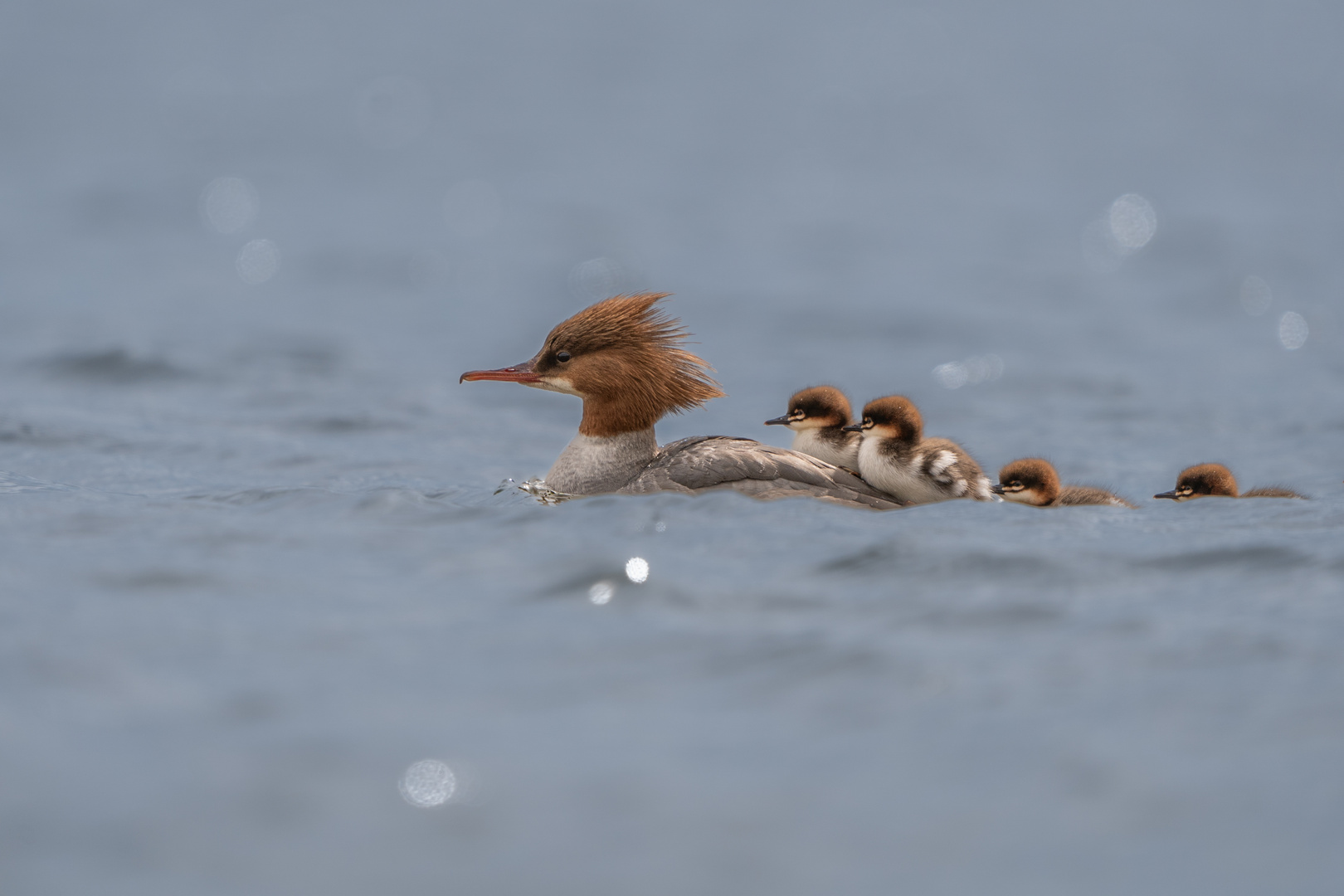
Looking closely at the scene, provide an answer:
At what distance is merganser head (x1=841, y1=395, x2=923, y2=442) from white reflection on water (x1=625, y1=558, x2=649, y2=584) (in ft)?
6.17

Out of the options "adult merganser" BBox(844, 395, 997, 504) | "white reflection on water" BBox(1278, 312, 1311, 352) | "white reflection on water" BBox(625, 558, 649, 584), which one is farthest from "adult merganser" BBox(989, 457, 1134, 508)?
"white reflection on water" BBox(1278, 312, 1311, 352)

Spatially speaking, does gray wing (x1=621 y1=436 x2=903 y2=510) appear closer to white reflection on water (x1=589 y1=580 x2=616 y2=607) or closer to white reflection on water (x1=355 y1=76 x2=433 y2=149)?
white reflection on water (x1=589 y1=580 x2=616 y2=607)

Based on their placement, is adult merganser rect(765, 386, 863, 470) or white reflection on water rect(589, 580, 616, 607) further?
adult merganser rect(765, 386, 863, 470)

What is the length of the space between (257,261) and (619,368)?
11.9m

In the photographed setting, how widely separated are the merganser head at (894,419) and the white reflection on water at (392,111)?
19.5 m

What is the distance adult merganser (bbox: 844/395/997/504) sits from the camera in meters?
7.35

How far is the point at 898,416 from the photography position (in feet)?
24.4

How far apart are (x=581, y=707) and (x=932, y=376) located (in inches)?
387

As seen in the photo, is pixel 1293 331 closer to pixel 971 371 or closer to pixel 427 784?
pixel 971 371

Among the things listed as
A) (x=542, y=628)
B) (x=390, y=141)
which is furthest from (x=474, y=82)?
(x=542, y=628)

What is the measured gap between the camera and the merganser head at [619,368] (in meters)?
7.75

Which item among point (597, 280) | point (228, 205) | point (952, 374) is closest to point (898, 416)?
point (952, 374)

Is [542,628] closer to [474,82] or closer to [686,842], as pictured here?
[686,842]

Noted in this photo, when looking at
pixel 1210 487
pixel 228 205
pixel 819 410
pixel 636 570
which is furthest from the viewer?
pixel 228 205
